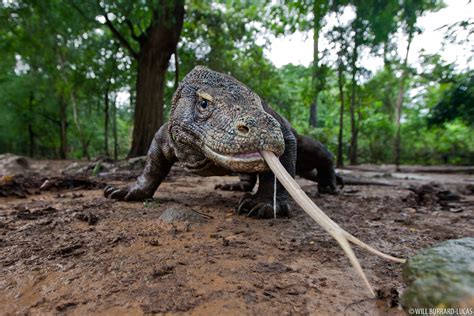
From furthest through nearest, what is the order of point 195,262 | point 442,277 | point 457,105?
point 457,105 → point 195,262 → point 442,277

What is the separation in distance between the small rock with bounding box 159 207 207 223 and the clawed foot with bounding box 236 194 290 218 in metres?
0.32

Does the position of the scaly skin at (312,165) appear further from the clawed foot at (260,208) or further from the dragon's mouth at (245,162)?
the dragon's mouth at (245,162)

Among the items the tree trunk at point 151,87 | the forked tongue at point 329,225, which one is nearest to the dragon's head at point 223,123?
the forked tongue at point 329,225

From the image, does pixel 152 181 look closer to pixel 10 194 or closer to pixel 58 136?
pixel 10 194

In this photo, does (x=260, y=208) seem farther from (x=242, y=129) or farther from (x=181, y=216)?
(x=242, y=129)

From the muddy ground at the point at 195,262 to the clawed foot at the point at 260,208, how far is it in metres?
0.08

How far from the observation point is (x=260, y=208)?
2.13 m

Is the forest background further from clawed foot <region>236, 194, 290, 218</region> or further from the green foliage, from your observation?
clawed foot <region>236, 194, 290, 218</region>

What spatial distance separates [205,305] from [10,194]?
282 centimetres

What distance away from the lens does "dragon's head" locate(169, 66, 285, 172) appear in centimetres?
149

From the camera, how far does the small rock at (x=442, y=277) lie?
2.53 ft

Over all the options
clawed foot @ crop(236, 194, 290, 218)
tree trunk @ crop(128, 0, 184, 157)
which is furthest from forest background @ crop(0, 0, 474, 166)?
clawed foot @ crop(236, 194, 290, 218)

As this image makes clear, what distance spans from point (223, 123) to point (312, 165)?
2020 mm

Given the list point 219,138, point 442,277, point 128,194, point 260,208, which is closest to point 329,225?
point 442,277
